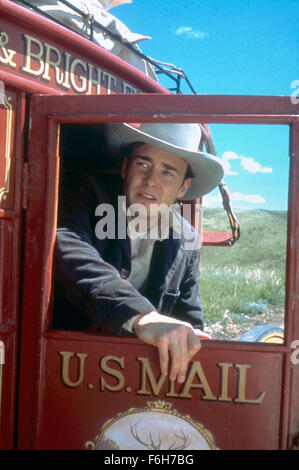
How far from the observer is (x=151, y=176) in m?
2.20

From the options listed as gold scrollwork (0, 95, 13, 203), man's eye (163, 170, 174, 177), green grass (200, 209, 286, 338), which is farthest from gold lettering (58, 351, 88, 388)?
green grass (200, 209, 286, 338)

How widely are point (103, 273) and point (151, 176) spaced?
705mm

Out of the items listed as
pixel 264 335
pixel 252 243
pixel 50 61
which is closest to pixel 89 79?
pixel 50 61

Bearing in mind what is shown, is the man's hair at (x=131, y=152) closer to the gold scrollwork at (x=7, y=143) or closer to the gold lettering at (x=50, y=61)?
the gold lettering at (x=50, y=61)

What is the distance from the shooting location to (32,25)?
67.8 inches

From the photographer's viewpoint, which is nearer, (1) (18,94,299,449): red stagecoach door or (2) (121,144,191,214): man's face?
(1) (18,94,299,449): red stagecoach door

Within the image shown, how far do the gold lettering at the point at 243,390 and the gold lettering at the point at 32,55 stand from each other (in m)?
1.40

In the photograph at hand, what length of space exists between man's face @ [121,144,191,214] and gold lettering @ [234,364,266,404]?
36.8 inches

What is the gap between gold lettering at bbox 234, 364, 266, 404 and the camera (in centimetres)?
163

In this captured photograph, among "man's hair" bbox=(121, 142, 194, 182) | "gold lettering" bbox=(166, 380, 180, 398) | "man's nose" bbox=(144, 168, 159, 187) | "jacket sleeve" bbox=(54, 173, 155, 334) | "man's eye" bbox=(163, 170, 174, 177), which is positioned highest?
"man's hair" bbox=(121, 142, 194, 182)

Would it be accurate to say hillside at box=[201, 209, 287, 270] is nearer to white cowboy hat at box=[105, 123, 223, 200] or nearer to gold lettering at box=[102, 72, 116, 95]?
white cowboy hat at box=[105, 123, 223, 200]

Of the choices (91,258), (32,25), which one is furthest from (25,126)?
Result: (91,258)

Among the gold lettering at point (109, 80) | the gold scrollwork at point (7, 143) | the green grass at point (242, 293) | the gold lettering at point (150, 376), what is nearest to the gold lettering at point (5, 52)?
the gold scrollwork at point (7, 143)

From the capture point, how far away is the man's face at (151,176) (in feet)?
7.20
